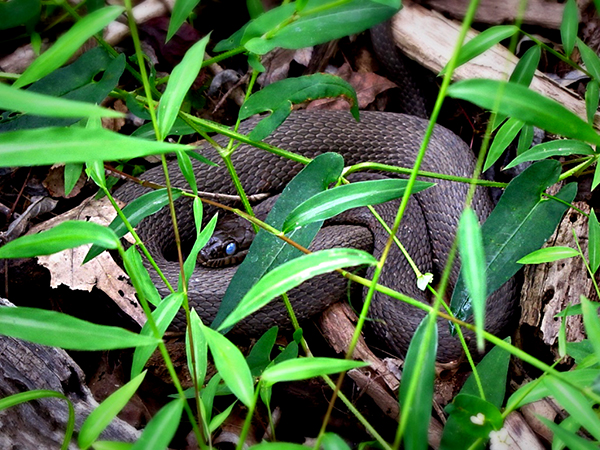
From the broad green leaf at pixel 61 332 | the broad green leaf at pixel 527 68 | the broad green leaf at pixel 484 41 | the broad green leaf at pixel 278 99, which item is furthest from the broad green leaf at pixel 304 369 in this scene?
the broad green leaf at pixel 527 68

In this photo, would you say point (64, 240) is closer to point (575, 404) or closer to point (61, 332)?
point (61, 332)

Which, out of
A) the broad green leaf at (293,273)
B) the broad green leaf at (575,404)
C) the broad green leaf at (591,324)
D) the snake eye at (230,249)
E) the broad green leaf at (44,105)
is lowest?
the snake eye at (230,249)

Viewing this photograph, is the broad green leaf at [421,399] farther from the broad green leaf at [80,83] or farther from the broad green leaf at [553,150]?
the broad green leaf at [80,83]

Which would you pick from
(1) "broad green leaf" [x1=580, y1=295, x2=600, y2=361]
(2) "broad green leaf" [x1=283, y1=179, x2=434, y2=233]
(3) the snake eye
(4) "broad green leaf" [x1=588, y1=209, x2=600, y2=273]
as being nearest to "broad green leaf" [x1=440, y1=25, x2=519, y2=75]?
(2) "broad green leaf" [x1=283, y1=179, x2=434, y2=233]

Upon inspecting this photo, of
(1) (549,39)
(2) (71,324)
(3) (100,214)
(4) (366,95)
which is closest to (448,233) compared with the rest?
(4) (366,95)

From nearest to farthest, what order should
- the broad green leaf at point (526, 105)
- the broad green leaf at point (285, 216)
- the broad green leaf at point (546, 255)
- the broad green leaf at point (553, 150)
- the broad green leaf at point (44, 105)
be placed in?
the broad green leaf at point (44, 105), the broad green leaf at point (526, 105), the broad green leaf at point (285, 216), the broad green leaf at point (546, 255), the broad green leaf at point (553, 150)

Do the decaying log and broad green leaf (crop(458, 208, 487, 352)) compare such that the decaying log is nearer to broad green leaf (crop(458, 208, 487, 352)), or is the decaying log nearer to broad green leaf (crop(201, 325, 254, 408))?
broad green leaf (crop(201, 325, 254, 408))
